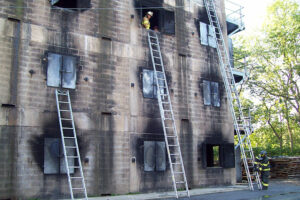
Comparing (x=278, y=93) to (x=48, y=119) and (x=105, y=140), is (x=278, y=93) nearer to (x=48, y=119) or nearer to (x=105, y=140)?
(x=105, y=140)

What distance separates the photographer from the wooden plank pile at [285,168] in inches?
794

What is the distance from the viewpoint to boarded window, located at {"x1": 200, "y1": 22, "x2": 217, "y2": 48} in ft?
50.7

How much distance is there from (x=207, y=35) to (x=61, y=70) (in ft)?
26.1

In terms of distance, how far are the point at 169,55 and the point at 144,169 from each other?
5.12 m

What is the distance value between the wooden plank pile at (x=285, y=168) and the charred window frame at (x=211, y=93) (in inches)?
279

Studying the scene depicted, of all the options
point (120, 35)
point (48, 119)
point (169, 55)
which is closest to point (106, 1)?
point (120, 35)

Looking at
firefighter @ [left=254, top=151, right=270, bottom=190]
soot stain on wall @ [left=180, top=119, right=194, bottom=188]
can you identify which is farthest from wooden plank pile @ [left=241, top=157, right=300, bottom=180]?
soot stain on wall @ [left=180, top=119, right=194, bottom=188]

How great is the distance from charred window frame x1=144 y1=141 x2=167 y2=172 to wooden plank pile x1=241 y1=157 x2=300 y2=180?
907cm

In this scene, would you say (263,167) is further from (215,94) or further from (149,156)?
(149,156)

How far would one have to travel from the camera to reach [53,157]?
1031 centimetres

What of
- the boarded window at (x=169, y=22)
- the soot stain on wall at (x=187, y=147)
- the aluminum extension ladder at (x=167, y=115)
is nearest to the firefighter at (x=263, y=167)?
the soot stain on wall at (x=187, y=147)

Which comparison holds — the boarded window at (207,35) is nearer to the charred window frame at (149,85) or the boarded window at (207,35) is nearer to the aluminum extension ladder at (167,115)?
the aluminum extension ladder at (167,115)


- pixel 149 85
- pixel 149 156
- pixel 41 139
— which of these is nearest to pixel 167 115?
pixel 149 85

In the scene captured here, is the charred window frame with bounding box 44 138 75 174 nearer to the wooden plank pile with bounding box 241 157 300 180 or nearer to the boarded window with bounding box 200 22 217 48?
the boarded window with bounding box 200 22 217 48
